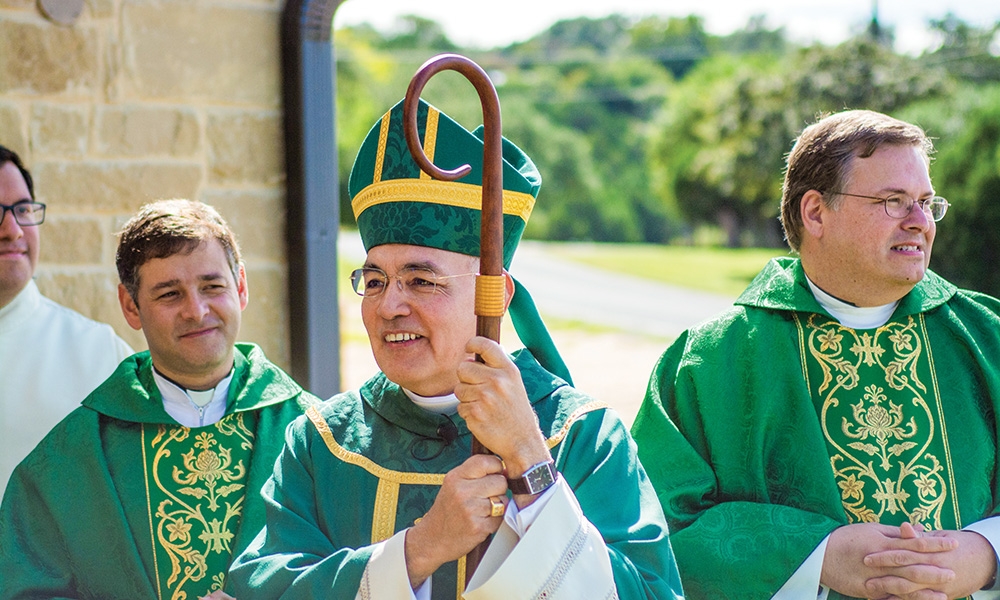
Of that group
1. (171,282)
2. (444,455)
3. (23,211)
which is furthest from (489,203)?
(23,211)

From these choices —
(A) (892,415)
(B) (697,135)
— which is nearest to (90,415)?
(A) (892,415)

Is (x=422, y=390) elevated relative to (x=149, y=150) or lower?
lower

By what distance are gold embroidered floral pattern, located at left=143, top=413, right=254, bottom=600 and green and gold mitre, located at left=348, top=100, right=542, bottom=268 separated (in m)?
0.92

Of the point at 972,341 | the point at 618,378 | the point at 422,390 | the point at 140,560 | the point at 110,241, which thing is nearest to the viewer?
the point at 422,390

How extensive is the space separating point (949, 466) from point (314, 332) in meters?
2.86

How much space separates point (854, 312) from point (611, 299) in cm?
2152

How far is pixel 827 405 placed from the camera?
327 centimetres

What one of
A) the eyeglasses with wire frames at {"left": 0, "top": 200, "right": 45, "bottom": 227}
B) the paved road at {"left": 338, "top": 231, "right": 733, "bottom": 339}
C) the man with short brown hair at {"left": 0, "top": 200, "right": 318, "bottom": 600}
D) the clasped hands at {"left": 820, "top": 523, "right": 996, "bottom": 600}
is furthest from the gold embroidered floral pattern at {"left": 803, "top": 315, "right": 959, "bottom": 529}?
the paved road at {"left": 338, "top": 231, "right": 733, "bottom": 339}

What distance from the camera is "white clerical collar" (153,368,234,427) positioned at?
3.29 meters

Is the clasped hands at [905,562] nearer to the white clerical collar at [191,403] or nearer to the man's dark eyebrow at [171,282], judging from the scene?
the white clerical collar at [191,403]

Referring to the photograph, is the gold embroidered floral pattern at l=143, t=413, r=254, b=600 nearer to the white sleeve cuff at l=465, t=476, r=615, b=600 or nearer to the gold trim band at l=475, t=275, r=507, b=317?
the white sleeve cuff at l=465, t=476, r=615, b=600

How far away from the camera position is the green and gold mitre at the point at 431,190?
2.55m

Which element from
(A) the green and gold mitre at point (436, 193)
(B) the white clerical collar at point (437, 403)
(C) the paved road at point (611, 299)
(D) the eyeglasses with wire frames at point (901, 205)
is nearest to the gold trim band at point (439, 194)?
(A) the green and gold mitre at point (436, 193)

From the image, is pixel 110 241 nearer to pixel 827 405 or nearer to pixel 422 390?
pixel 422 390
